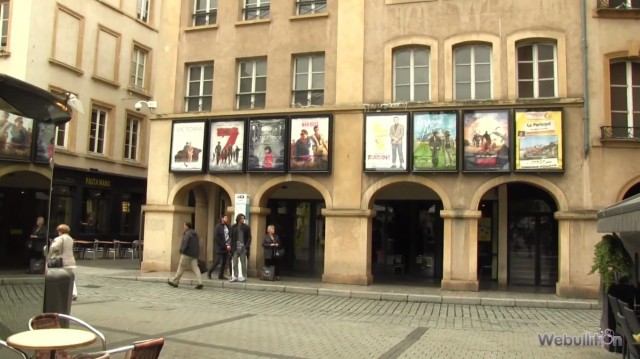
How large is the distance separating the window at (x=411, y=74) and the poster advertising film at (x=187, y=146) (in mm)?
6386

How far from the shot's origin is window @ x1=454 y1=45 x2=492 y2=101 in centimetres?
1641

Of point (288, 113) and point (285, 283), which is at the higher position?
point (288, 113)

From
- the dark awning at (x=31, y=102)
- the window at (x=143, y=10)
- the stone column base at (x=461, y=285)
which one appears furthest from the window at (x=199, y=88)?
the dark awning at (x=31, y=102)

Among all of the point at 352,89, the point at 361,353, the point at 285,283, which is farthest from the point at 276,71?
the point at 361,353

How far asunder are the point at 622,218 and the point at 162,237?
14999 mm

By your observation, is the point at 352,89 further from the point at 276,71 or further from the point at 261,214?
the point at 261,214

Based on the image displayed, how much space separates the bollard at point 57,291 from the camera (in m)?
6.83

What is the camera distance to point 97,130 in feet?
91.8

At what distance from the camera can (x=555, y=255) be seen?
57.6 ft

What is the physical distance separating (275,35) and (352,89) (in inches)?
130

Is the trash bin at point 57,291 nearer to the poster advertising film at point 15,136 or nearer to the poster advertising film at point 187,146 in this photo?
the poster advertising film at point 15,136

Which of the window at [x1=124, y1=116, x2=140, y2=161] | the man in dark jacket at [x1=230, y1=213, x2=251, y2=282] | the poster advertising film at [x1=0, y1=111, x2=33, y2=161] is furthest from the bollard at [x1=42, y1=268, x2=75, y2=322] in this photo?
the window at [x1=124, y1=116, x2=140, y2=161]

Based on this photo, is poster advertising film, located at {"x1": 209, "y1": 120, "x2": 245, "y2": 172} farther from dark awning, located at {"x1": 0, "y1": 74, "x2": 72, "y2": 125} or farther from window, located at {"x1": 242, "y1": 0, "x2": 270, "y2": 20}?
dark awning, located at {"x1": 0, "y1": 74, "x2": 72, "y2": 125}

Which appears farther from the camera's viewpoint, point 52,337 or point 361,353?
point 361,353
